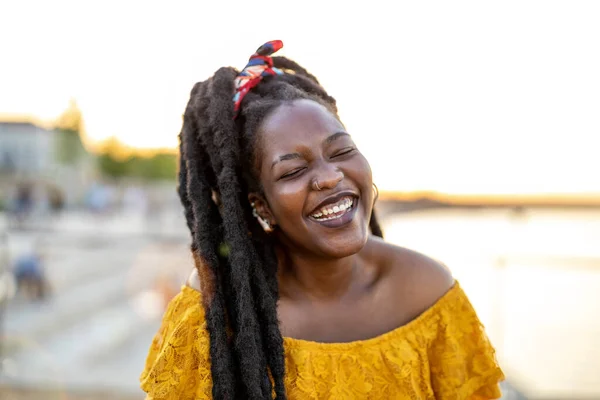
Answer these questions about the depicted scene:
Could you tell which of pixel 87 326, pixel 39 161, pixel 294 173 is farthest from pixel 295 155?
pixel 39 161

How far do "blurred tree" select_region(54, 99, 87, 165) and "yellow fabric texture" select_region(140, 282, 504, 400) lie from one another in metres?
46.7

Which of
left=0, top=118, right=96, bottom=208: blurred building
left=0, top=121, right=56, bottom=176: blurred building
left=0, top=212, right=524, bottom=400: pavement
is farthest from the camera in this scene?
left=0, top=121, right=56, bottom=176: blurred building

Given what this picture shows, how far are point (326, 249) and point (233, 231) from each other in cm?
35

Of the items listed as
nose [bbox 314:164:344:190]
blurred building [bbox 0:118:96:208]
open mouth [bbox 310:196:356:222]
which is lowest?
open mouth [bbox 310:196:356:222]

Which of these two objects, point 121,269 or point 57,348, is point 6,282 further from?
point 121,269

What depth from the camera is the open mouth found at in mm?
1934

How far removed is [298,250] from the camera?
2.15m

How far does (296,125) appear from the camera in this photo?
195 cm

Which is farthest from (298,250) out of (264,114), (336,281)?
(264,114)

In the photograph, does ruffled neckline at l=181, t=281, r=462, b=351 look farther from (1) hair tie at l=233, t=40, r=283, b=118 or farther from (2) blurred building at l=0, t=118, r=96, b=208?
(2) blurred building at l=0, t=118, r=96, b=208

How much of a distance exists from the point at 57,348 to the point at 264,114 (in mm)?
5296

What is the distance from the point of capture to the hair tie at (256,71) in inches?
85.0

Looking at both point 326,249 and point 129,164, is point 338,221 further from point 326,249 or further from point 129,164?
point 129,164

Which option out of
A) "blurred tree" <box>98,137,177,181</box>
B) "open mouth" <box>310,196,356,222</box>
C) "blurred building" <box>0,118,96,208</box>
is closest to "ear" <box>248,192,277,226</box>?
"open mouth" <box>310,196,356,222</box>
